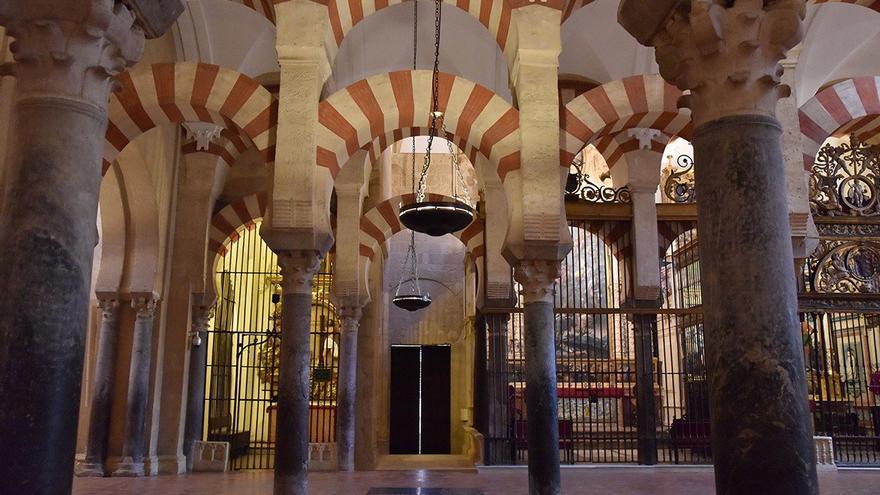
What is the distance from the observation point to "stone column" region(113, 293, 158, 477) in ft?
28.6

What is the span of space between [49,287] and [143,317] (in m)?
6.64

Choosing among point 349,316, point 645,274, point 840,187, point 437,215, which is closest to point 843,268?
point 840,187

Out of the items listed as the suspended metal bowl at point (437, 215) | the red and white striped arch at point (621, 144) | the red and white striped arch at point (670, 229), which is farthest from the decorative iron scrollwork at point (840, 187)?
the suspended metal bowl at point (437, 215)

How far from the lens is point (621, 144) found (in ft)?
33.2

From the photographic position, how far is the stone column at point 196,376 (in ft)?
33.1

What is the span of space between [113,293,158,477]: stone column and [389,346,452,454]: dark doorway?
276 inches

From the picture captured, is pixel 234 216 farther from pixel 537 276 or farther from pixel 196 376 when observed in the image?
pixel 537 276

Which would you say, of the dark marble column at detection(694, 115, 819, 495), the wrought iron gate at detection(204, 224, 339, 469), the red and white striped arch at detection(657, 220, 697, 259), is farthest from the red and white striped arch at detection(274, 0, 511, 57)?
the dark marble column at detection(694, 115, 819, 495)

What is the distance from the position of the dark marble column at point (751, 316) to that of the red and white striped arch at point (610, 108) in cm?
448

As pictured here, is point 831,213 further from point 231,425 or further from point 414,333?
point 231,425

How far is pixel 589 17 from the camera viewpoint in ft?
33.1

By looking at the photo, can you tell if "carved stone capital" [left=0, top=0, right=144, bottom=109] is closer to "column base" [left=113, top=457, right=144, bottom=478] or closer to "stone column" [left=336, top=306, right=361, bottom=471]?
"column base" [left=113, top=457, right=144, bottom=478]

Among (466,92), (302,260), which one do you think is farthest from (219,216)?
(466,92)

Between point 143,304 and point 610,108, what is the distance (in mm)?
5809
